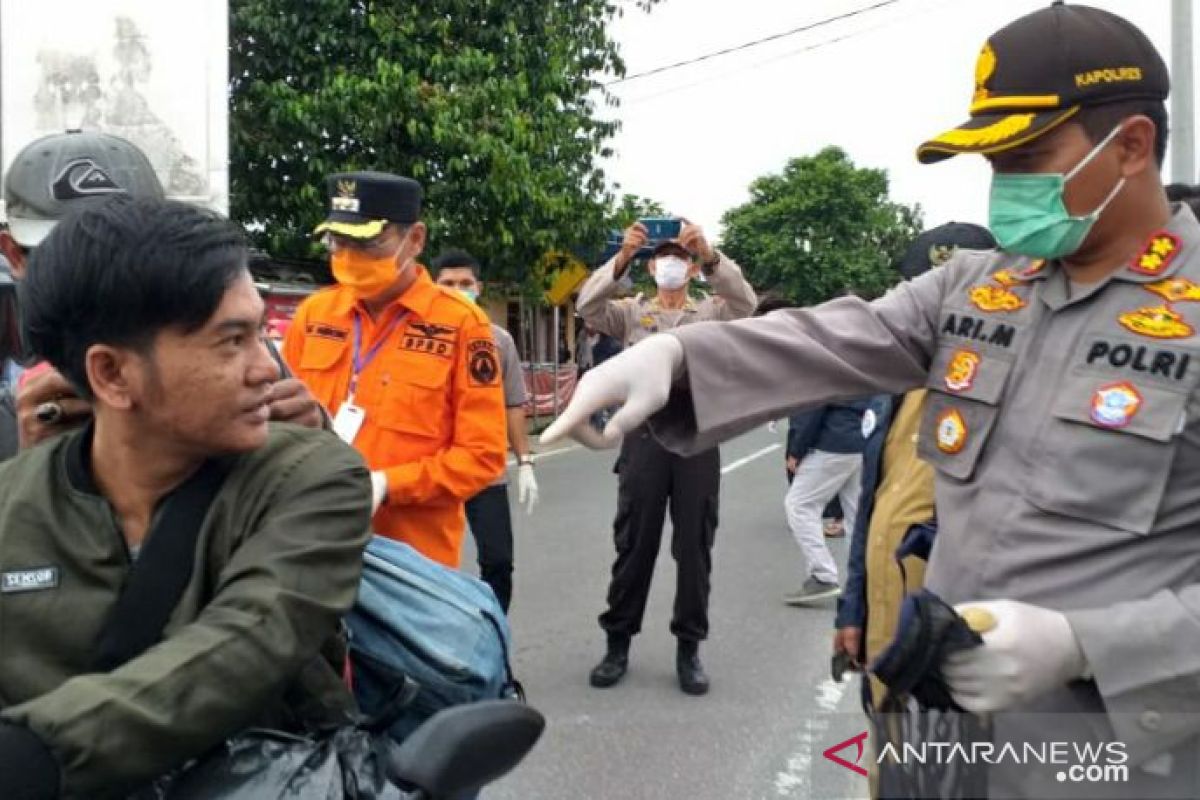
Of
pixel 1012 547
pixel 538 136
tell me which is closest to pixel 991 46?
pixel 1012 547

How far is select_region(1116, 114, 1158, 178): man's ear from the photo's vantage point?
5.18ft

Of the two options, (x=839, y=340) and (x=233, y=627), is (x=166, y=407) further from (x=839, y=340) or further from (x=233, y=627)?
(x=839, y=340)

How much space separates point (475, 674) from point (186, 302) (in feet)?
2.36

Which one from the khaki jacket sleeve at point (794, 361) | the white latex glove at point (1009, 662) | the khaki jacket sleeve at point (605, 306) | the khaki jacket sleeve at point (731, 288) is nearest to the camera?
the white latex glove at point (1009, 662)

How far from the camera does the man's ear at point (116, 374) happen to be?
1617 millimetres

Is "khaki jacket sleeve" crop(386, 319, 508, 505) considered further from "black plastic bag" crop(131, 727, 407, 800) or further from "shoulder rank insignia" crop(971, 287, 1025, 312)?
"shoulder rank insignia" crop(971, 287, 1025, 312)

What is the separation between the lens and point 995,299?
173 centimetres

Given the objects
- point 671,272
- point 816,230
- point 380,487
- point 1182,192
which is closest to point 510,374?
point 671,272

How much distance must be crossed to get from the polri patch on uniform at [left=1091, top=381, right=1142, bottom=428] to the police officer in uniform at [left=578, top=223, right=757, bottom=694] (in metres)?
→ 3.16

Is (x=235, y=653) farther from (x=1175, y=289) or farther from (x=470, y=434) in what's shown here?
(x=470, y=434)

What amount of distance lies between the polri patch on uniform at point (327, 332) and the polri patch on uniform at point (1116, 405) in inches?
96.9

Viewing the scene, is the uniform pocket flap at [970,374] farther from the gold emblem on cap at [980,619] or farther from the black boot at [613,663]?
the black boot at [613,663]

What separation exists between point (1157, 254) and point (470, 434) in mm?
2286

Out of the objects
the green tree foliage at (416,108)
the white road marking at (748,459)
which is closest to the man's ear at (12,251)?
the green tree foliage at (416,108)
